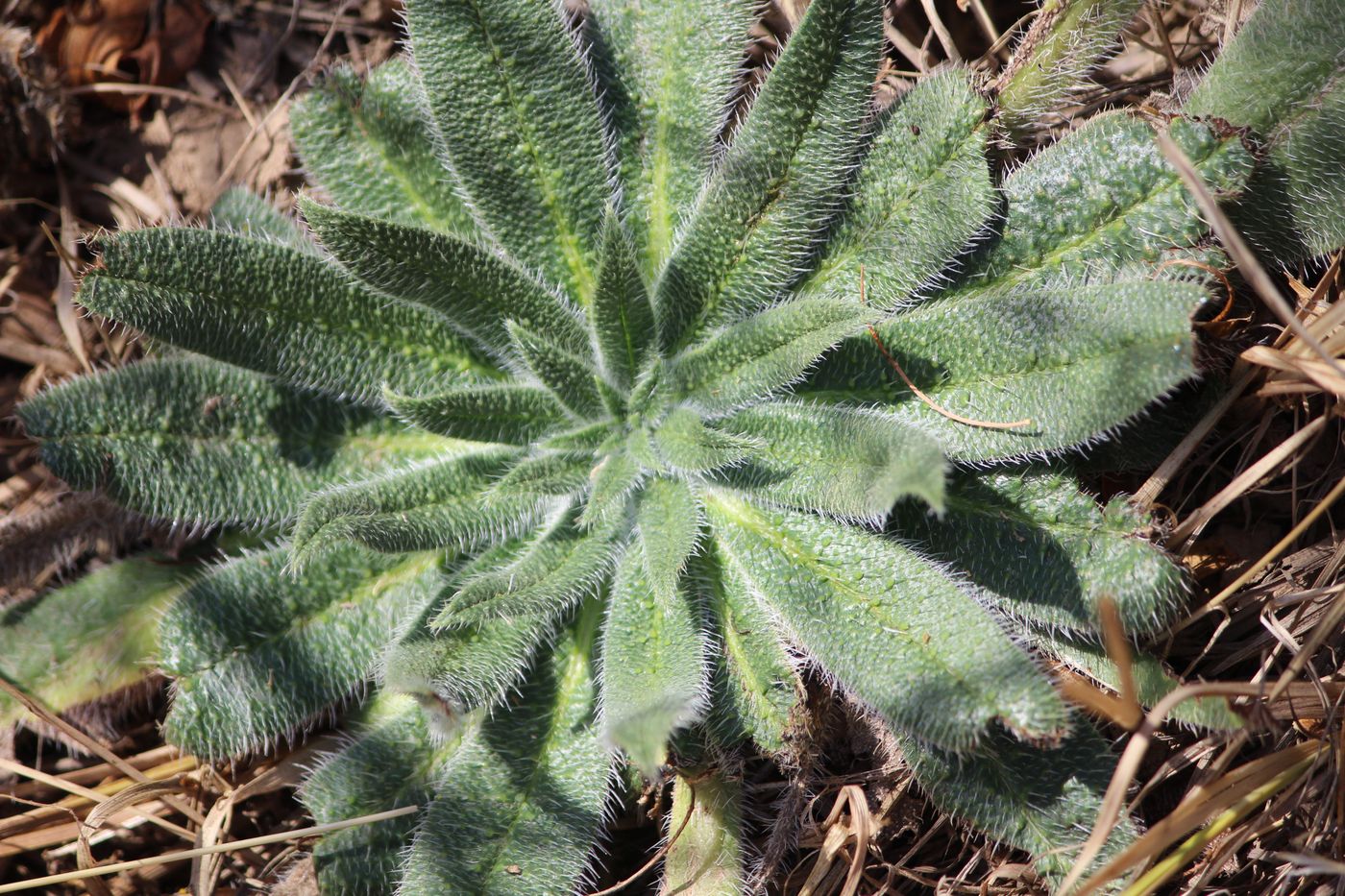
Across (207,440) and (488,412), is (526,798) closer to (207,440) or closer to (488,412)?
(488,412)

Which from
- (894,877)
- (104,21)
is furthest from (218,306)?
(894,877)

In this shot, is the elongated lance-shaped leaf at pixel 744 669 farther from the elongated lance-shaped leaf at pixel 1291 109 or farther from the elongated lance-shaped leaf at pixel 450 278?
the elongated lance-shaped leaf at pixel 1291 109

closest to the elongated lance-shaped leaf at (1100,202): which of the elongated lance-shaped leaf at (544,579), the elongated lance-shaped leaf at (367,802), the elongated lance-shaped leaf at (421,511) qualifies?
the elongated lance-shaped leaf at (544,579)

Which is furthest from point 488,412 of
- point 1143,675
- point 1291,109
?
point 1291,109

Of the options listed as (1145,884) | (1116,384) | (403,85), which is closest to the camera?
(1116,384)

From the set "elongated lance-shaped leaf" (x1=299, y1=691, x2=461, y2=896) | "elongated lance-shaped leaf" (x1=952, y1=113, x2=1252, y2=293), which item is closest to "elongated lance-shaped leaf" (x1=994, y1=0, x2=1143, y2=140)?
"elongated lance-shaped leaf" (x1=952, y1=113, x2=1252, y2=293)

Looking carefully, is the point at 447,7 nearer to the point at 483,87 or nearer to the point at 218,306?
the point at 483,87

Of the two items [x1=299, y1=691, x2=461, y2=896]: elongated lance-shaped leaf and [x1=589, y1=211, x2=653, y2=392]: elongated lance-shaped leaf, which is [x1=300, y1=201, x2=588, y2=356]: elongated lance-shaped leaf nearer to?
[x1=589, y1=211, x2=653, y2=392]: elongated lance-shaped leaf
